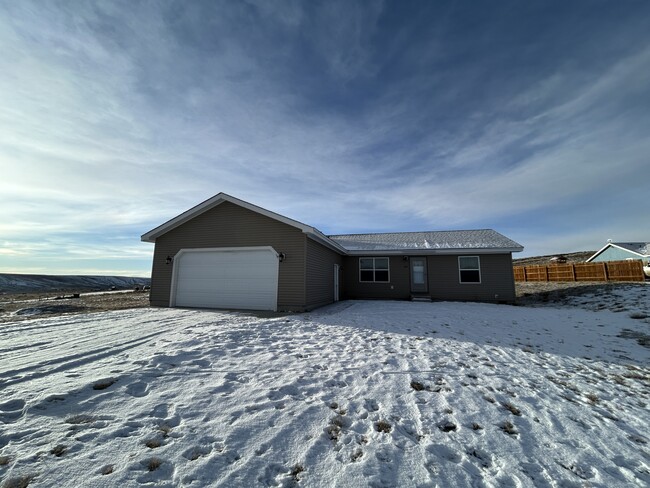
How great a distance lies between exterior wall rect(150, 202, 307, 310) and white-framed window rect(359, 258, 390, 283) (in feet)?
21.0

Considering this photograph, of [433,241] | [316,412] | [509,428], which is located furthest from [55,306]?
[433,241]

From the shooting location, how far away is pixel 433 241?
15898 millimetres

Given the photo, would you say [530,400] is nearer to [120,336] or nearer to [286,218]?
[120,336]

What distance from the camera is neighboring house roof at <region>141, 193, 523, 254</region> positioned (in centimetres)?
1087

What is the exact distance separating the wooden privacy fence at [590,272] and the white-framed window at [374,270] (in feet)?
52.2

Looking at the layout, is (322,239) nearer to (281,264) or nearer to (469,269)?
(281,264)

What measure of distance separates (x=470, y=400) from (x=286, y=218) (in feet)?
26.4

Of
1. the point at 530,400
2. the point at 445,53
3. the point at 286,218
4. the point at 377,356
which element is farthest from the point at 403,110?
the point at 530,400

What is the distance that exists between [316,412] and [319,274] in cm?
879

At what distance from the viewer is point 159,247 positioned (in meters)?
12.0

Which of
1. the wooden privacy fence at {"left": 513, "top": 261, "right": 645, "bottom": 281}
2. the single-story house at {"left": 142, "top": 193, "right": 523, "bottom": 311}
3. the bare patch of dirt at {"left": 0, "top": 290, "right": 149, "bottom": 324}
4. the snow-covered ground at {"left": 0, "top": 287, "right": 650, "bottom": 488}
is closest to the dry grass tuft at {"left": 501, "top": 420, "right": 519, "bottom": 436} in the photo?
the snow-covered ground at {"left": 0, "top": 287, "right": 650, "bottom": 488}

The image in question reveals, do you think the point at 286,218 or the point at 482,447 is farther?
the point at 286,218

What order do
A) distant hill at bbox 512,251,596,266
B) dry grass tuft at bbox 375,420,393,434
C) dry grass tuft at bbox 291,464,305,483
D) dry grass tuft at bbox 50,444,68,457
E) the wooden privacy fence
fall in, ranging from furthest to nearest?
distant hill at bbox 512,251,596,266 < the wooden privacy fence < dry grass tuft at bbox 375,420,393,434 < dry grass tuft at bbox 50,444,68,457 < dry grass tuft at bbox 291,464,305,483

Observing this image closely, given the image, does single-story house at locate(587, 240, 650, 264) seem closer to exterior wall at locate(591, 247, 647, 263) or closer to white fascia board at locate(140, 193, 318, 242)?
exterior wall at locate(591, 247, 647, 263)
